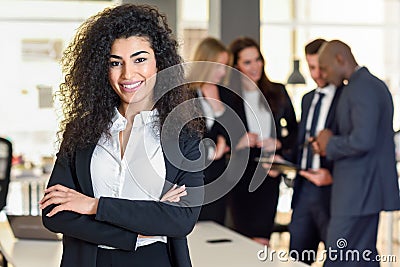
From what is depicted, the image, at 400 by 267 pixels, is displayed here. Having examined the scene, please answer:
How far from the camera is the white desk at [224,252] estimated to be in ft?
8.70

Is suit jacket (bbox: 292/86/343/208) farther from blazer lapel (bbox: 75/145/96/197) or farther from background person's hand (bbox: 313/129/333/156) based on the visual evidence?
blazer lapel (bbox: 75/145/96/197)

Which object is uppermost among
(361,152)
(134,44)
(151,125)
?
(134,44)

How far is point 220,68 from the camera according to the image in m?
4.28

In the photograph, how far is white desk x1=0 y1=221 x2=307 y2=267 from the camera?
8.78 ft

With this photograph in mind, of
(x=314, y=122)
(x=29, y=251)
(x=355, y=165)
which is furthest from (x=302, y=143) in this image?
(x=29, y=251)

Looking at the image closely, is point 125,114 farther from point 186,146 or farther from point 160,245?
point 160,245

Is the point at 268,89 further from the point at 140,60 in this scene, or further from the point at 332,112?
the point at 140,60

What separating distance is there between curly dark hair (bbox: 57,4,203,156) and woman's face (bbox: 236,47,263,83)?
8.13 ft

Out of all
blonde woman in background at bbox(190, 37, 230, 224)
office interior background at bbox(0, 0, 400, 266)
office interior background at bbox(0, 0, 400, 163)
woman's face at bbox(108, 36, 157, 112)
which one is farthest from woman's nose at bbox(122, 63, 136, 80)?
office interior background at bbox(0, 0, 400, 163)

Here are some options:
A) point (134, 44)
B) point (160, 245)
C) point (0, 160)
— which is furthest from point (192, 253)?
point (0, 160)

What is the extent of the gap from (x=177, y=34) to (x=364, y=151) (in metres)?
3.96

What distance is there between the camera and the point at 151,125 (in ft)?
6.41

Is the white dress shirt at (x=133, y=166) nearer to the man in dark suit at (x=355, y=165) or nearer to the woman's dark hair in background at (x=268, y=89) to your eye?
the man in dark suit at (x=355, y=165)

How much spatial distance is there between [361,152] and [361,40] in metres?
6.24
